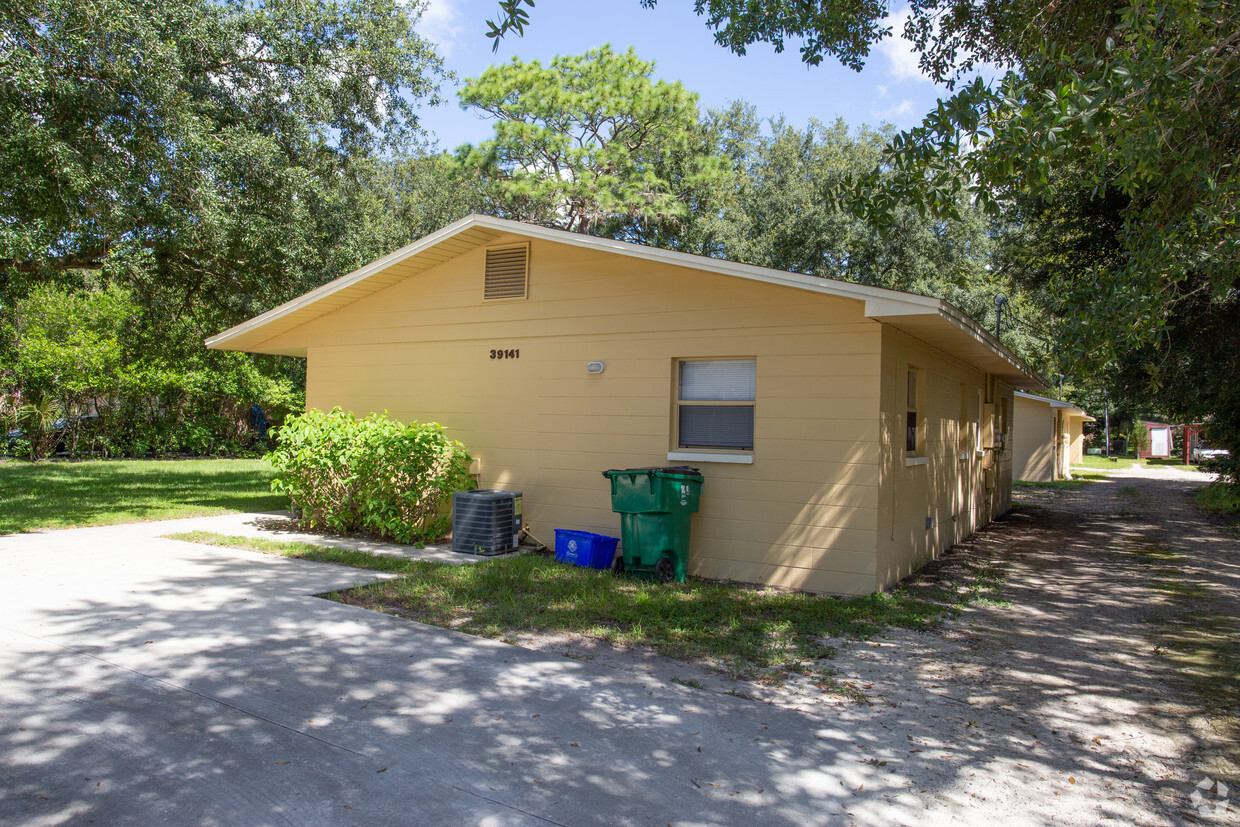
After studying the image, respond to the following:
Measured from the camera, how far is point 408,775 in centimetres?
336

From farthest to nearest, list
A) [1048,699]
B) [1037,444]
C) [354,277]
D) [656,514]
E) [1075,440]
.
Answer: [1075,440] < [1037,444] < [354,277] < [656,514] < [1048,699]

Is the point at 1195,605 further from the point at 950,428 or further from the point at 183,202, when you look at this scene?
the point at 183,202

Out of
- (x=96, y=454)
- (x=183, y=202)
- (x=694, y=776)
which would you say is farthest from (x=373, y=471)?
(x=96, y=454)

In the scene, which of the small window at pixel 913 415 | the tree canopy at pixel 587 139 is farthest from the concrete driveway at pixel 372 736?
the tree canopy at pixel 587 139

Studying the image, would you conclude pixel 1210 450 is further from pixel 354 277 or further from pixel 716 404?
pixel 354 277

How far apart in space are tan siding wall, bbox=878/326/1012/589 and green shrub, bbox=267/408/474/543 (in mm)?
4947

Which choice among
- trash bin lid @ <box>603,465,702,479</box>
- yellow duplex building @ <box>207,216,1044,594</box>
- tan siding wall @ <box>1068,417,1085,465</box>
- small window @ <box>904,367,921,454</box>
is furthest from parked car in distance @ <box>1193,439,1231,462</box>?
trash bin lid @ <box>603,465,702,479</box>

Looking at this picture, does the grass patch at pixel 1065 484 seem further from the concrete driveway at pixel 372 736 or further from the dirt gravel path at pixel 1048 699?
the concrete driveway at pixel 372 736

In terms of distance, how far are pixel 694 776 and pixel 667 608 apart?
2917mm

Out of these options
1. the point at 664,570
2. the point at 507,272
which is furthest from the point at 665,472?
the point at 507,272

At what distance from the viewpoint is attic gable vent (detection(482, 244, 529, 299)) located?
922 centimetres

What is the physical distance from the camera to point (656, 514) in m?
7.38

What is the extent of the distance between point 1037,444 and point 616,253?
23890 millimetres

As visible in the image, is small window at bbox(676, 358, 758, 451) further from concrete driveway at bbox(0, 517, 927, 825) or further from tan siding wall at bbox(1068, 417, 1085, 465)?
tan siding wall at bbox(1068, 417, 1085, 465)
